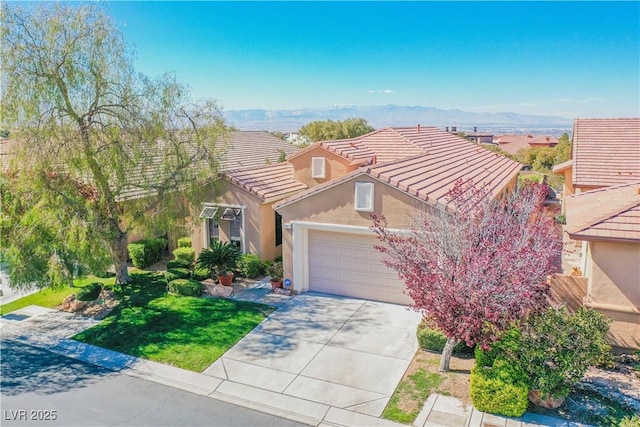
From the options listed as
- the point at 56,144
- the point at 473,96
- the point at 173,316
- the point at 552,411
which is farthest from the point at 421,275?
the point at 473,96

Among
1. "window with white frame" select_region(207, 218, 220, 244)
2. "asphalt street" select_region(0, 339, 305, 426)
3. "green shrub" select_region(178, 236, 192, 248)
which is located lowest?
"asphalt street" select_region(0, 339, 305, 426)

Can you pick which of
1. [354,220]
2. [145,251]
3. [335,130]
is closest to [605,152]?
[354,220]

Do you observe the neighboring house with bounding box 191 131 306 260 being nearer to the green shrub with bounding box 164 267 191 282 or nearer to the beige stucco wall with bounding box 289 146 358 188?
the beige stucco wall with bounding box 289 146 358 188

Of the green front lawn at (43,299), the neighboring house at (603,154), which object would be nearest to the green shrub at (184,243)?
the green front lawn at (43,299)

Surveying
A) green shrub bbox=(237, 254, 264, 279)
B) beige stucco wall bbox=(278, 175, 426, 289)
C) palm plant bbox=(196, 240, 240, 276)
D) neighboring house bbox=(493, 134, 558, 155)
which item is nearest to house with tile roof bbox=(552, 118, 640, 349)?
beige stucco wall bbox=(278, 175, 426, 289)

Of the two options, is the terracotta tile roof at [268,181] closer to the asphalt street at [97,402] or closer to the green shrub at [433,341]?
the green shrub at [433,341]

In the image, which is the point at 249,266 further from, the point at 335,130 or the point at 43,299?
the point at 335,130
